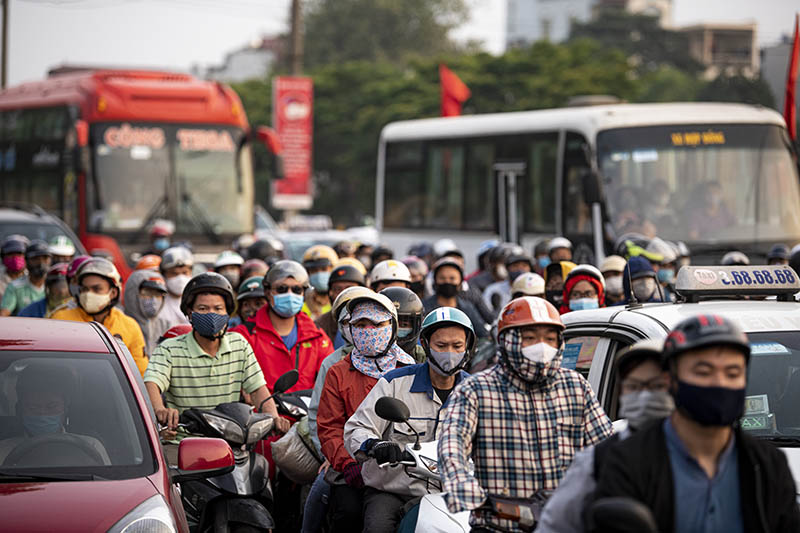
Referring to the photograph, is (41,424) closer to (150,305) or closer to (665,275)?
(150,305)

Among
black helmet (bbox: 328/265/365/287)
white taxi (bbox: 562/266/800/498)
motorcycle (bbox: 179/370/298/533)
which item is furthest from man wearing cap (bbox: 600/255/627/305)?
motorcycle (bbox: 179/370/298/533)

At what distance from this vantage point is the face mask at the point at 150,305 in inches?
424

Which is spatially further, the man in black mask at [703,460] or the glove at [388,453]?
the glove at [388,453]

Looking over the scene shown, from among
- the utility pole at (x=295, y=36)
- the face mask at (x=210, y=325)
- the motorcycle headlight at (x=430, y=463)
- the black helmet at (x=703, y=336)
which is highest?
the utility pole at (x=295, y=36)

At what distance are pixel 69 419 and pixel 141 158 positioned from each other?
57.4 feet

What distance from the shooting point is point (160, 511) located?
4980 millimetres

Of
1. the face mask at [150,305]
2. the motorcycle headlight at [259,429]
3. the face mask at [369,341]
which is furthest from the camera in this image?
the face mask at [150,305]

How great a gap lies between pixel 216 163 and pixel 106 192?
1.96m

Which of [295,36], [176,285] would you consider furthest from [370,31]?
[176,285]

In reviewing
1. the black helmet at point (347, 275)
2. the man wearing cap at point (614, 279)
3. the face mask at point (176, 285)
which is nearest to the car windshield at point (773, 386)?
the black helmet at point (347, 275)

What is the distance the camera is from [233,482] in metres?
6.57

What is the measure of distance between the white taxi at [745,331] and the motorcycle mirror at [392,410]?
0.93 meters

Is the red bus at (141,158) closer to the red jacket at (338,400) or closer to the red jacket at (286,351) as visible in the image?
the red jacket at (286,351)

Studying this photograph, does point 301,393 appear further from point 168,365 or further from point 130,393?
point 130,393
